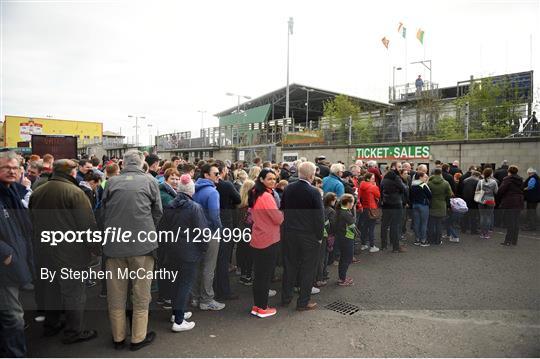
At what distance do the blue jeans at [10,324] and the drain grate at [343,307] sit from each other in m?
3.70

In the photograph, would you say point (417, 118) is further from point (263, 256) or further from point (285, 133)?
point (263, 256)

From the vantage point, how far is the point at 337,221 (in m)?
6.02

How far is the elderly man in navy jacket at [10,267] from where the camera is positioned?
3164mm

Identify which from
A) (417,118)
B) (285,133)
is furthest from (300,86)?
(417,118)

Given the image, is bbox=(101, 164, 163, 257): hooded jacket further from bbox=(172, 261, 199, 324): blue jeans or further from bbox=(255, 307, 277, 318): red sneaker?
bbox=(255, 307, 277, 318): red sneaker

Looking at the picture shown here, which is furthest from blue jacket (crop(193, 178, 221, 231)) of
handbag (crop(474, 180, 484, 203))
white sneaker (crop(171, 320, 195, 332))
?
handbag (crop(474, 180, 484, 203))

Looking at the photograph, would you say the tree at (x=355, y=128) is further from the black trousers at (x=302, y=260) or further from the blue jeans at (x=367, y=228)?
the black trousers at (x=302, y=260)

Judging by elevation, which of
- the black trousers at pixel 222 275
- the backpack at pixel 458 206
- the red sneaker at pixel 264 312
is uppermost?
the backpack at pixel 458 206

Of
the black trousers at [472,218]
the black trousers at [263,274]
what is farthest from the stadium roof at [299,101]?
the black trousers at [263,274]

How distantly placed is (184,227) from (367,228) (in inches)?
211

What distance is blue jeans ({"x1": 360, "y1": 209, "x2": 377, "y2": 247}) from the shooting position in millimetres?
8133

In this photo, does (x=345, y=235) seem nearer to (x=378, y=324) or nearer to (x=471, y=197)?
(x=378, y=324)

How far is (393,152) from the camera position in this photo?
627 inches

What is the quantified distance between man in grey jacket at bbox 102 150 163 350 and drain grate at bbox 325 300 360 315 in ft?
8.35
